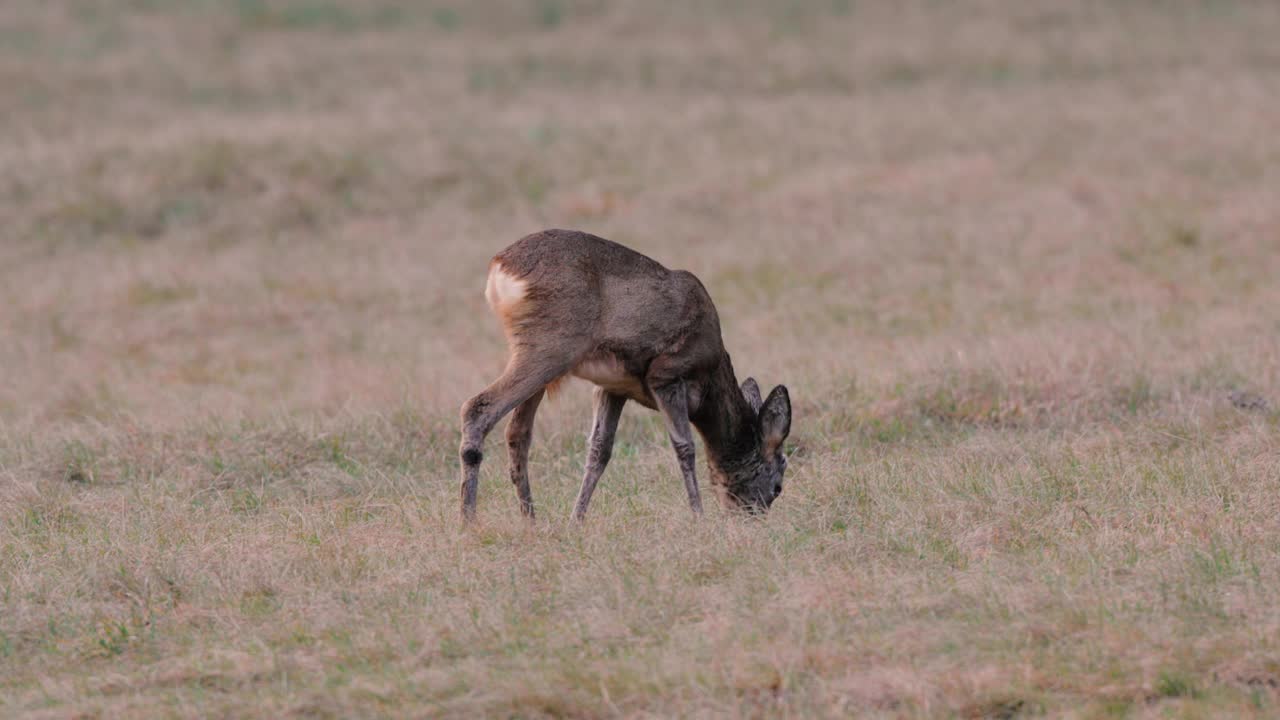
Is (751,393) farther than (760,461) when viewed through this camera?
Yes

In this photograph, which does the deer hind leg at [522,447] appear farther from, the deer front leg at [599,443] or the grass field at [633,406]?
the deer front leg at [599,443]

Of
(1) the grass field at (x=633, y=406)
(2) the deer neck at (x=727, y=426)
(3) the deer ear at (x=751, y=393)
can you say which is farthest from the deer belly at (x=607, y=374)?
(3) the deer ear at (x=751, y=393)

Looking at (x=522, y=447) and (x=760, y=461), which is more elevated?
(x=522, y=447)

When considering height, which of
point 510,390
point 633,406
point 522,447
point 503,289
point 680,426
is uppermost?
point 503,289

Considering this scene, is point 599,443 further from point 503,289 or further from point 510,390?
point 503,289

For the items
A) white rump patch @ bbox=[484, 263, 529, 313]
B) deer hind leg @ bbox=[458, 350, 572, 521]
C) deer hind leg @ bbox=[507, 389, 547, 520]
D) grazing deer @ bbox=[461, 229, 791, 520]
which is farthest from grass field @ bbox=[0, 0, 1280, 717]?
white rump patch @ bbox=[484, 263, 529, 313]

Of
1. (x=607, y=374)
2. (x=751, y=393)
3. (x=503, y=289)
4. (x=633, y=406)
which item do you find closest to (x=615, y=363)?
(x=607, y=374)

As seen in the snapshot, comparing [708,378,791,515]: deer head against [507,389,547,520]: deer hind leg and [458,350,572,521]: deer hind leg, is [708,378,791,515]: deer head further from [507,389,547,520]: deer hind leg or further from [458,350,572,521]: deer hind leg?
[458,350,572,521]: deer hind leg

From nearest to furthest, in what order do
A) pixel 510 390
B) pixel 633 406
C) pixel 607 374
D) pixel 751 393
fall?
pixel 510 390 → pixel 607 374 → pixel 751 393 → pixel 633 406

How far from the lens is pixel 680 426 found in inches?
309

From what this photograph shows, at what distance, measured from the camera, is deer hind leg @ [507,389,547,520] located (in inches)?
313

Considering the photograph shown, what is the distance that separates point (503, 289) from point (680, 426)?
1164mm

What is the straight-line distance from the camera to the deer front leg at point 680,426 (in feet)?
25.7

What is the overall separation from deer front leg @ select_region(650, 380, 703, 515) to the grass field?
17 cm
